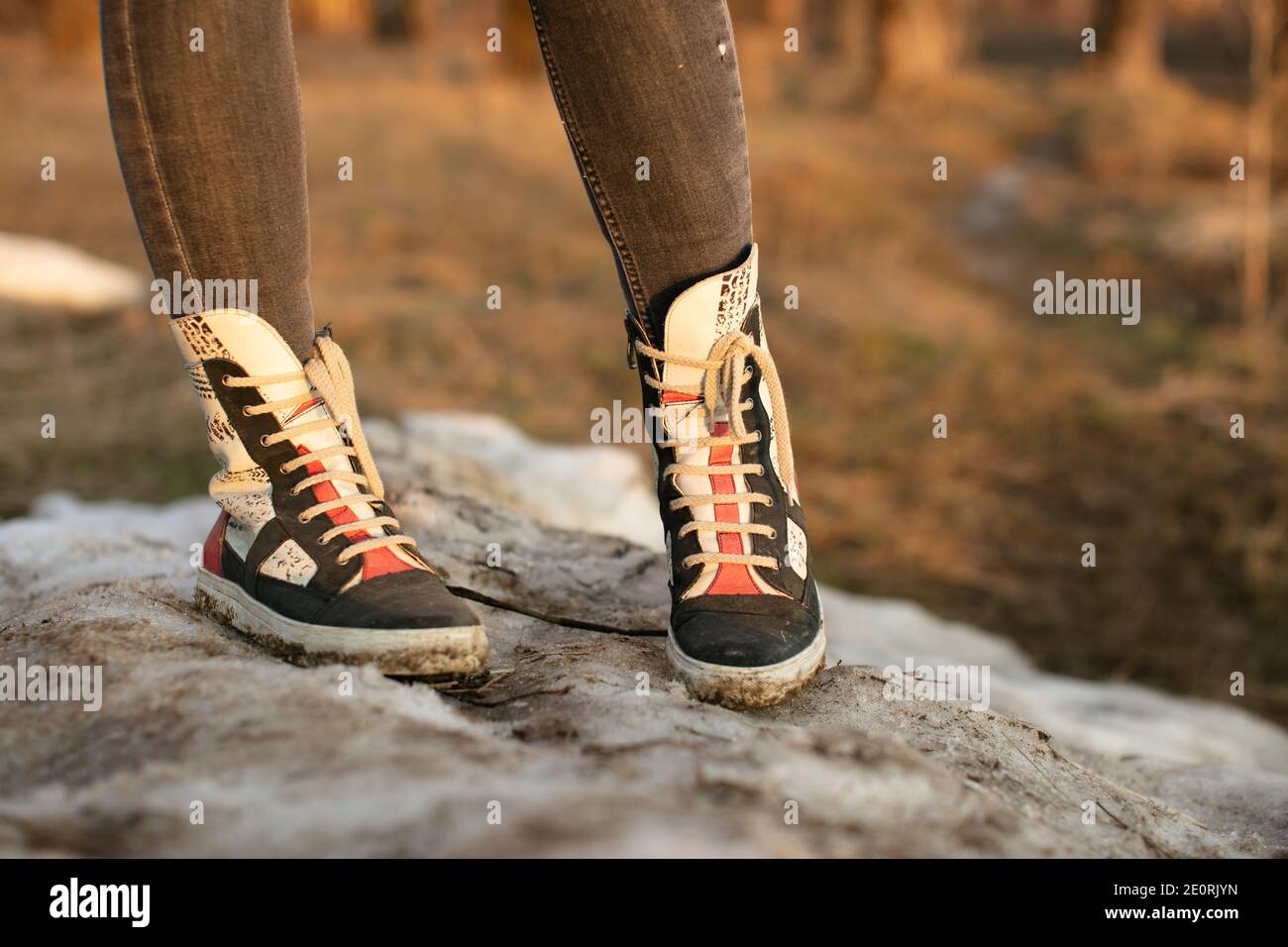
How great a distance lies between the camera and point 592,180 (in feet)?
4.36

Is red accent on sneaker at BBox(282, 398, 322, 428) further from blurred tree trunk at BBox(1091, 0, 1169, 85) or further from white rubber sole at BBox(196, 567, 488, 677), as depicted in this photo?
blurred tree trunk at BBox(1091, 0, 1169, 85)

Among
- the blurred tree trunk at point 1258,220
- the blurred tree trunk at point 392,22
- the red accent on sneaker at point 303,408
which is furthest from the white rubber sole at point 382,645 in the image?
the blurred tree trunk at point 392,22

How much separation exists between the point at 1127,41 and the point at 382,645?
12270 mm

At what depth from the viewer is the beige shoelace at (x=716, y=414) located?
1418 millimetres

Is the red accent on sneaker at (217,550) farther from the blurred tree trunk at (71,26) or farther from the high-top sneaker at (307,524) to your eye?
the blurred tree trunk at (71,26)

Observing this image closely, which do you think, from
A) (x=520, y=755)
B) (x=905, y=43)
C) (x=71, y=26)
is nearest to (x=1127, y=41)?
(x=905, y=43)

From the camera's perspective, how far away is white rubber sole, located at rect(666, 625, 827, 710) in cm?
133

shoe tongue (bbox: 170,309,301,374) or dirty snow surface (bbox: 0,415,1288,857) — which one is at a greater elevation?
shoe tongue (bbox: 170,309,301,374)

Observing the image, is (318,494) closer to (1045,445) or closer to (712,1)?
(712,1)

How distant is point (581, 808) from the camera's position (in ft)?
3.10

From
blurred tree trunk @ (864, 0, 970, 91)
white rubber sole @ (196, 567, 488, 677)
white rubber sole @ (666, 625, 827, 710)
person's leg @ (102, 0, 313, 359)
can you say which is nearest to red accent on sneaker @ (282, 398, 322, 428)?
person's leg @ (102, 0, 313, 359)

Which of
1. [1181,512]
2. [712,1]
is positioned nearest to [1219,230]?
[1181,512]

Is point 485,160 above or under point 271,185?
above
